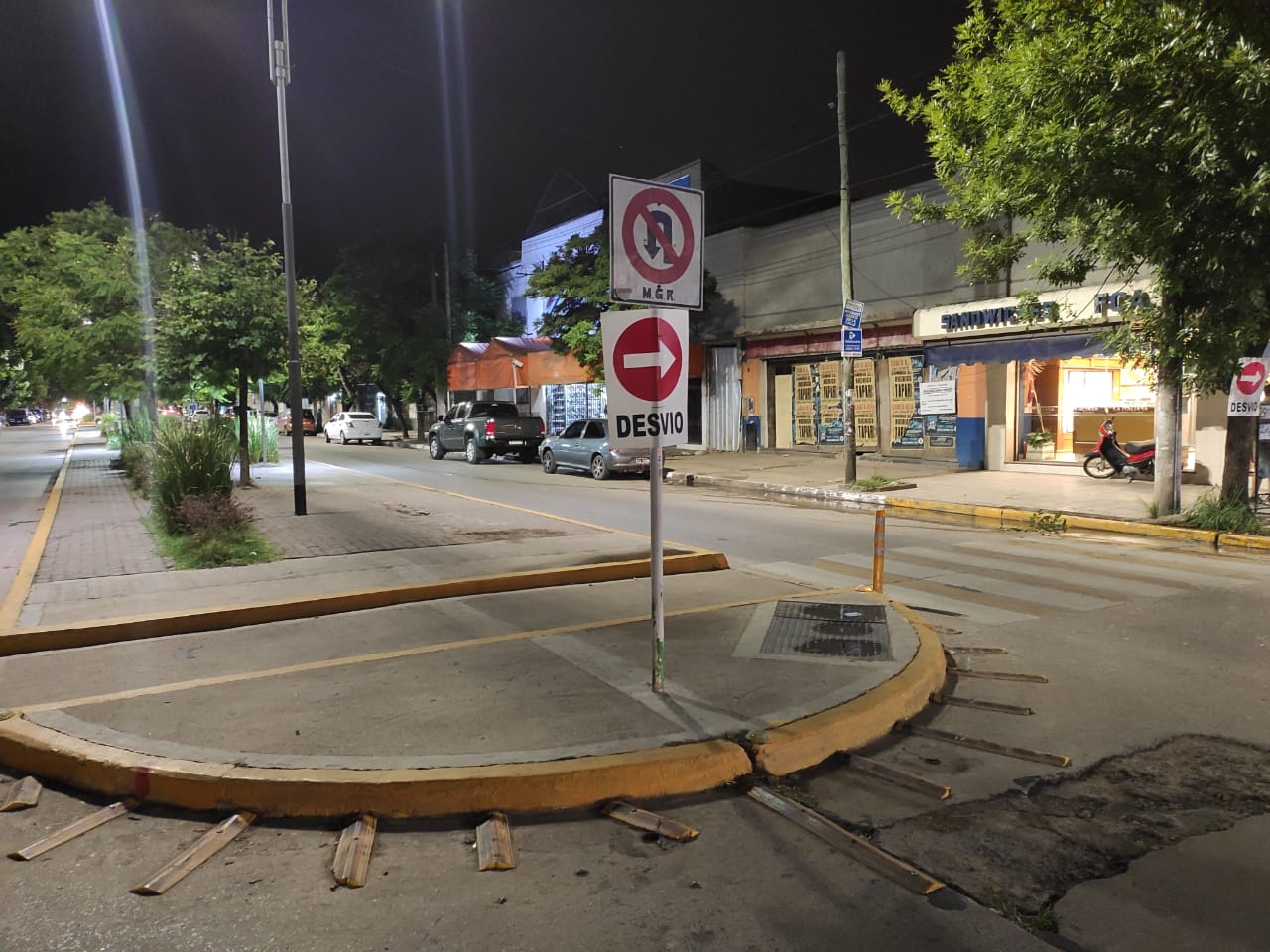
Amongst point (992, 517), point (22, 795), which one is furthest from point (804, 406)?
point (22, 795)

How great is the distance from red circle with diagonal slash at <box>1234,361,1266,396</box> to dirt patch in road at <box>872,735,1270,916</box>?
29.9ft

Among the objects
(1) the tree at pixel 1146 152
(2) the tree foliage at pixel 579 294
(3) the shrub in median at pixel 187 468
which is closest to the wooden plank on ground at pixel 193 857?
(3) the shrub in median at pixel 187 468

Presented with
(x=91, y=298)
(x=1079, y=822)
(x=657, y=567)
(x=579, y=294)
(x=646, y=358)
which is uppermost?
(x=579, y=294)

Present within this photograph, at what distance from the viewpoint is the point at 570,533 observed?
11.1 meters

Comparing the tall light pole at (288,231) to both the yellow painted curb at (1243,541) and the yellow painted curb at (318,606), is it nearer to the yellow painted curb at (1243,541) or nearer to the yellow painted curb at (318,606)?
the yellow painted curb at (318,606)

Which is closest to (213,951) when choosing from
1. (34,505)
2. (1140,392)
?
(34,505)

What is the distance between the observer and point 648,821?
364 cm

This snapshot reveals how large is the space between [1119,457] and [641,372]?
1506cm

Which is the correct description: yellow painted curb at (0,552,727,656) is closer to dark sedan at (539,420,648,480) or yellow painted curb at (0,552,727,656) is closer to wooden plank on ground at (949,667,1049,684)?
wooden plank on ground at (949,667,1049,684)

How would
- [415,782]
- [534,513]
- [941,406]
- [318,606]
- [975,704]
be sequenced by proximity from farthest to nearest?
[941,406] → [534,513] → [318,606] → [975,704] → [415,782]

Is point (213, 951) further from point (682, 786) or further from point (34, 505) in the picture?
point (34, 505)

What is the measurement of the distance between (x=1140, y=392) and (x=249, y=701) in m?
18.6

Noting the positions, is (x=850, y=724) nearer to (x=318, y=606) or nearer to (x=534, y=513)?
(x=318, y=606)

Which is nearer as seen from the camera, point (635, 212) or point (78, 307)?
point (635, 212)
